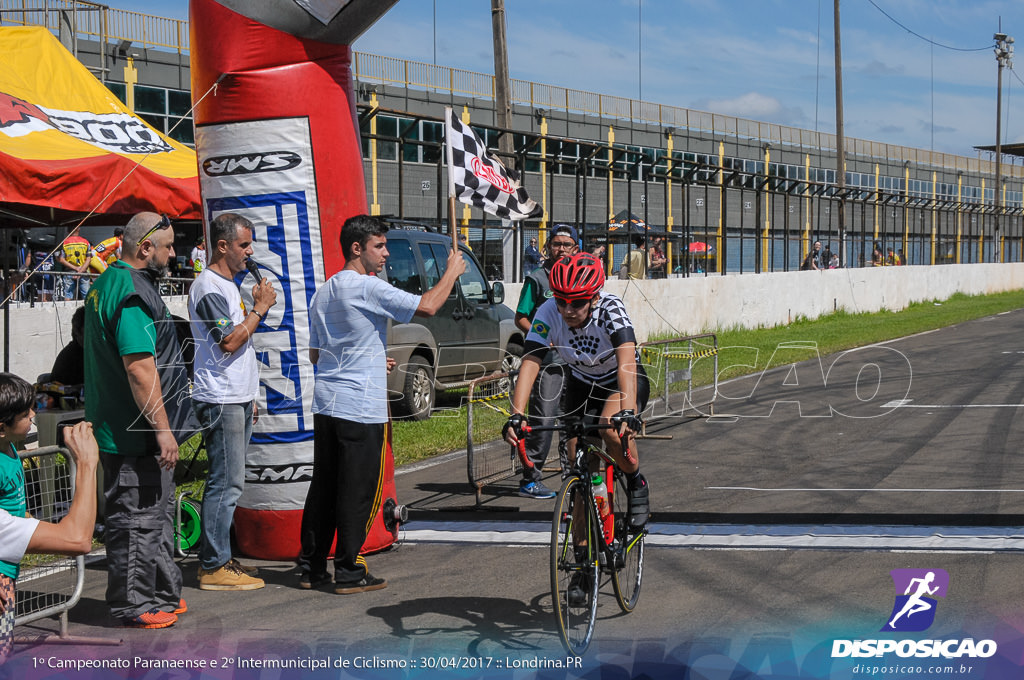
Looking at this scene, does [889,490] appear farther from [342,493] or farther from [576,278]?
[342,493]

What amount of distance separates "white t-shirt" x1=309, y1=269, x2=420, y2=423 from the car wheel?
656 cm

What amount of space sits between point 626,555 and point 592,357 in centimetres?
108

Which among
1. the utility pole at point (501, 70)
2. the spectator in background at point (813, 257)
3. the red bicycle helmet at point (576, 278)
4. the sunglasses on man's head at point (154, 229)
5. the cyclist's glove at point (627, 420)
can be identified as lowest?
the cyclist's glove at point (627, 420)

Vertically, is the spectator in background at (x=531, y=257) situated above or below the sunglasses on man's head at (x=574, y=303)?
above

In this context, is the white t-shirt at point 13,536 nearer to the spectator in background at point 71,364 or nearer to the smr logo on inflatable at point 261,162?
the smr logo on inflatable at point 261,162

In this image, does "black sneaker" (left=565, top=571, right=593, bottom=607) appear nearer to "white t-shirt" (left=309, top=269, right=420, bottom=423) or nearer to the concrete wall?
"white t-shirt" (left=309, top=269, right=420, bottom=423)

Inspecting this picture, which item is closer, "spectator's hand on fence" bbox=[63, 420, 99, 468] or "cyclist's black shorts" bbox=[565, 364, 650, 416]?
"spectator's hand on fence" bbox=[63, 420, 99, 468]

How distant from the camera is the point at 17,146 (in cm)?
944

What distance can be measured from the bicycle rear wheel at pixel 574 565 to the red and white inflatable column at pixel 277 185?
2.37m

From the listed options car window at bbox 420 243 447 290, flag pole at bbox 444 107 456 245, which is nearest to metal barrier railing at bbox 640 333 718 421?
car window at bbox 420 243 447 290

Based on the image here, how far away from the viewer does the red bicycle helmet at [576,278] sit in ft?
18.8

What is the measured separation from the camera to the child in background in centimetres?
396

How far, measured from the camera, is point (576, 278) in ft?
18.8

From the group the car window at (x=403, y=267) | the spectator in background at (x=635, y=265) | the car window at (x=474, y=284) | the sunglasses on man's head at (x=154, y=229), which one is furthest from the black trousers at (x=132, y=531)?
the spectator in background at (x=635, y=265)
